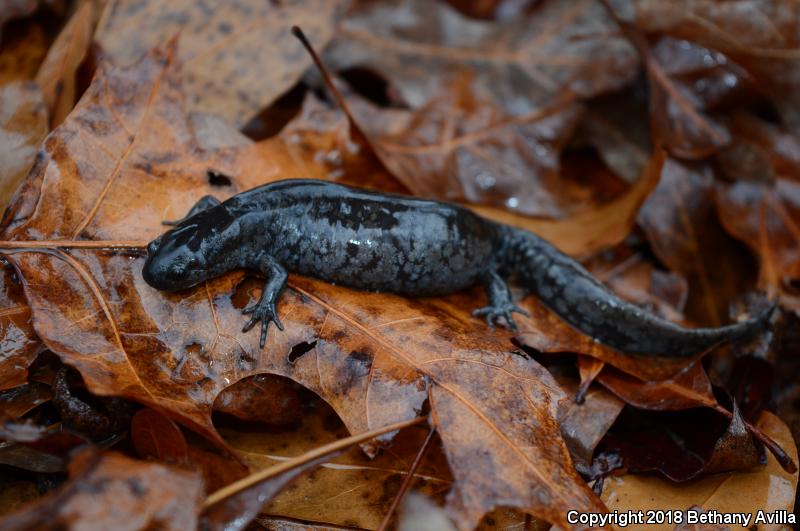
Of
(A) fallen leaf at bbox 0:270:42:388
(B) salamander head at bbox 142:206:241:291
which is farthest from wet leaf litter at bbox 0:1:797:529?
(B) salamander head at bbox 142:206:241:291

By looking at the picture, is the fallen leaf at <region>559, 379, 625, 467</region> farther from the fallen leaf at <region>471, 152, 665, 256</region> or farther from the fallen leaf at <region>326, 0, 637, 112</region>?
the fallen leaf at <region>326, 0, 637, 112</region>

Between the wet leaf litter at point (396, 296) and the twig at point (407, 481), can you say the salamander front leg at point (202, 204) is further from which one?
the twig at point (407, 481)

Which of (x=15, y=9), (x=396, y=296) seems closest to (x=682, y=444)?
(x=396, y=296)

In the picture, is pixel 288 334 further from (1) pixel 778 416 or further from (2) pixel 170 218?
(1) pixel 778 416

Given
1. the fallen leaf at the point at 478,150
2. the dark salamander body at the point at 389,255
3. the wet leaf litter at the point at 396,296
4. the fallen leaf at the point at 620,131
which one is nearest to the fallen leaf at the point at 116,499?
the wet leaf litter at the point at 396,296

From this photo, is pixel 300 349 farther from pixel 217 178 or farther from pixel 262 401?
pixel 217 178

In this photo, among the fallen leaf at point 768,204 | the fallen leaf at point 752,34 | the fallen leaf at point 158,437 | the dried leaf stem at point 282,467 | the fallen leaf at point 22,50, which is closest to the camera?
the dried leaf stem at point 282,467

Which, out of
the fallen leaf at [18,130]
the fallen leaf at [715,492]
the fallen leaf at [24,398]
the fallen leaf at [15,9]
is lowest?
the fallen leaf at [715,492]
